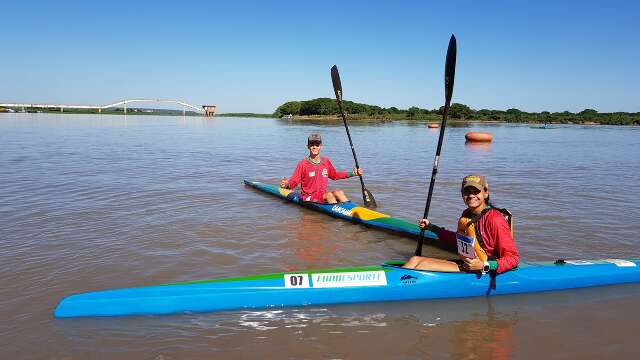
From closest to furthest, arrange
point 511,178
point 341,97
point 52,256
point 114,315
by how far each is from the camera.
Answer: point 114,315 < point 52,256 < point 341,97 < point 511,178

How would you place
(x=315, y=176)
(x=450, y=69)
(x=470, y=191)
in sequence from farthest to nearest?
(x=315, y=176)
(x=450, y=69)
(x=470, y=191)

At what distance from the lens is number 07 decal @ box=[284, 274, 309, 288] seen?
467cm

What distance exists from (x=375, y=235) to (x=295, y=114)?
13814cm

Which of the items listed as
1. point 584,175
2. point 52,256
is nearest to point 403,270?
point 52,256

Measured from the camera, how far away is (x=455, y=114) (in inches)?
4756

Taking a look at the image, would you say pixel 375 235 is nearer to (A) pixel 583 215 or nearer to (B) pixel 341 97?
(A) pixel 583 215

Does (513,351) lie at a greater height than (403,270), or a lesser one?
lesser

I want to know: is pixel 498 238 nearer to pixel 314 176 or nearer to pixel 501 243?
pixel 501 243

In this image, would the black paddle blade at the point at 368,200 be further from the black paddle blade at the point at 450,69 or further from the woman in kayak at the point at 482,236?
the woman in kayak at the point at 482,236

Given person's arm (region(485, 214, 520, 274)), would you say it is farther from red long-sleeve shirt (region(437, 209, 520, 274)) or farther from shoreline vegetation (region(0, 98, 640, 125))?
shoreline vegetation (region(0, 98, 640, 125))

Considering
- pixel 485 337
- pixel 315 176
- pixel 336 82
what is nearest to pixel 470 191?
pixel 485 337

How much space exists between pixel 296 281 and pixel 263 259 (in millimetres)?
1525

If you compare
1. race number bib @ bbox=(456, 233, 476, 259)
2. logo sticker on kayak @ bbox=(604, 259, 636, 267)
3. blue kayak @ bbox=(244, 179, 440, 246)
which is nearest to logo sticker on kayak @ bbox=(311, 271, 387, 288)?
race number bib @ bbox=(456, 233, 476, 259)

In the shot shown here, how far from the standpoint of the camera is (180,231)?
750 centimetres
